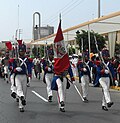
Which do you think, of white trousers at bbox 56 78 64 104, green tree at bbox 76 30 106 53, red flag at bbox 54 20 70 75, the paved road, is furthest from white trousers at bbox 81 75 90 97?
green tree at bbox 76 30 106 53

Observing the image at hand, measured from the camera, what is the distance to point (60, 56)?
9695mm

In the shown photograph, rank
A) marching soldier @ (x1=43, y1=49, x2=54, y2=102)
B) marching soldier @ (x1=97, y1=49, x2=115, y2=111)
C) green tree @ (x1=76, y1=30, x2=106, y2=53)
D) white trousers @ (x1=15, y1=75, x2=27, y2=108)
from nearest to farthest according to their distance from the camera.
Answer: white trousers @ (x1=15, y1=75, x2=27, y2=108)
marching soldier @ (x1=97, y1=49, x2=115, y2=111)
marching soldier @ (x1=43, y1=49, x2=54, y2=102)
green tree @ (x1=76, y1=30, x2=106, y2=53)

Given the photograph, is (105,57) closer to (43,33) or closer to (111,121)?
(111,121)

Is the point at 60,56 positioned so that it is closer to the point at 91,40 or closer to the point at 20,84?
the point at 20,84

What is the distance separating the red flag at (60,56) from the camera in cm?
948

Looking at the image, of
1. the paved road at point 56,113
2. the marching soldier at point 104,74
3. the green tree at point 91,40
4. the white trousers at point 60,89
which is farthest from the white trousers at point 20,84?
the green tree at point 91,40

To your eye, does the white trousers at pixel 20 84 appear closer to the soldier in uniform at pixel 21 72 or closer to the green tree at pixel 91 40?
the soldier in uniform at pixel 21 72

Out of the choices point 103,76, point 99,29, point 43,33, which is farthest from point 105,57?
point 43,33

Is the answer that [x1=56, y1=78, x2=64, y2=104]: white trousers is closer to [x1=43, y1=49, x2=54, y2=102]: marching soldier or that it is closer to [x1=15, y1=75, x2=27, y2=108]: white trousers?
[x1=15, y1=75, x2=27, y2=108]: white trousers

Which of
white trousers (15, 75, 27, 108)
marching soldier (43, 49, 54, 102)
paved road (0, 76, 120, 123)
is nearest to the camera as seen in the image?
paved road (0, 76, 120, 123)

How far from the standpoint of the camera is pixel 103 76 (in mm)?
9516

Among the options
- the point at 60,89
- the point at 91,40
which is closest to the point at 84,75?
the point at 60,89

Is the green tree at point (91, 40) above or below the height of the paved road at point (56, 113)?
above

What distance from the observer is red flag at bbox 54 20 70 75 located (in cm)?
948
